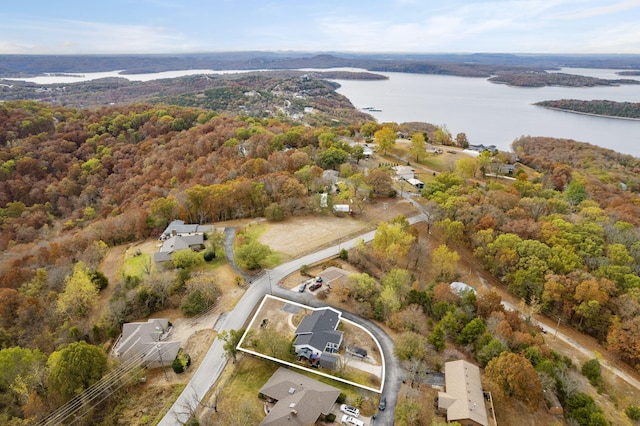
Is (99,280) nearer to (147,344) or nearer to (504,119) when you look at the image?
(147,344)

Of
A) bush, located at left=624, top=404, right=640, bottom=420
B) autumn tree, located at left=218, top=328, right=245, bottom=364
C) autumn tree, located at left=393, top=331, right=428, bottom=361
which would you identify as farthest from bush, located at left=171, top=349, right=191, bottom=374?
bush, located at left=624, top=404, right=640, bottom=420

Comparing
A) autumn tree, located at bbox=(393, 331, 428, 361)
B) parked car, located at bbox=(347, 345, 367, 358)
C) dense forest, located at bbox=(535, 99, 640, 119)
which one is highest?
dense forest, located at bbox=(535, 99, 640, 119)

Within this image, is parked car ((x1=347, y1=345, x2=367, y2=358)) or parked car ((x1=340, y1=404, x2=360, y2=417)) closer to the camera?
parked car ((x1=340, y1=404, x2=360, y2=417))

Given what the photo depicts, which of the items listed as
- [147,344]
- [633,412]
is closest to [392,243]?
[633,412]

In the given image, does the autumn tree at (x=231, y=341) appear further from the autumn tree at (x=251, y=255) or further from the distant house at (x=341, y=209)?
the distant house at (x=341, y=209)

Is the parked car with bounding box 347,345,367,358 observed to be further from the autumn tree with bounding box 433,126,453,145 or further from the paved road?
the autumn tree with bounding box 433,126,453,145

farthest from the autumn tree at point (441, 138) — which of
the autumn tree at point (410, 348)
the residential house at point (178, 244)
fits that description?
the autumn tree at point (410, 348)

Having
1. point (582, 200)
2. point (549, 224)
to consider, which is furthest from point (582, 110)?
point (549, 224)
